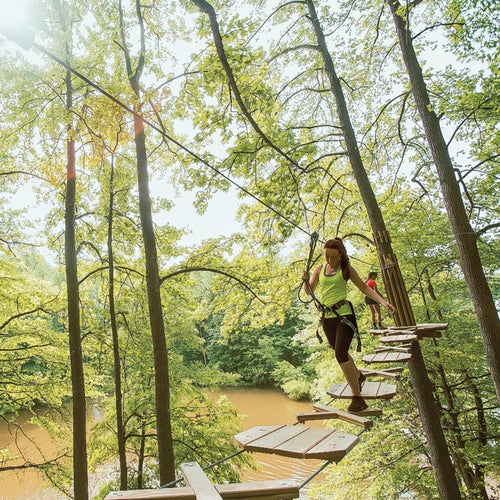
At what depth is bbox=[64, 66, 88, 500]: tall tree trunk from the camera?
6336 millimetres

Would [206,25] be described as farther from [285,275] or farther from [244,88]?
[285,275]

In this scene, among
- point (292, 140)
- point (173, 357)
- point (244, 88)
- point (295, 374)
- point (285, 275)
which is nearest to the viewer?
point (244, 88)

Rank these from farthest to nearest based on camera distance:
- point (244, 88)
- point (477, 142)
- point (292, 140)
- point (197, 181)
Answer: point (477, 142) < point (197, 181) < point (292, 140) < point (244, 88)

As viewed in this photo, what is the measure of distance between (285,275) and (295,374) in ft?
64.2

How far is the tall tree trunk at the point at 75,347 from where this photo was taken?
6.34 metres

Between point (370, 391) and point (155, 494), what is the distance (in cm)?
249

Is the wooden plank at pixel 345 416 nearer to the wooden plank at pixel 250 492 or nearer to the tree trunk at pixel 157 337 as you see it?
the wooden plank at pixel 250 492

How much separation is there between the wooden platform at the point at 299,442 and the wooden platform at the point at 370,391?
998 mm

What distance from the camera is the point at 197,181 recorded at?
244 inches

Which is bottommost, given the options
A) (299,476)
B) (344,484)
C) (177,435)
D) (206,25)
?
(299,476)

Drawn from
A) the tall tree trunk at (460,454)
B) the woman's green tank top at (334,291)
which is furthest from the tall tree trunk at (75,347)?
the tall tree trunk at (460,454)

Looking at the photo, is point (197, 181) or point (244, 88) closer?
point (244, 88)

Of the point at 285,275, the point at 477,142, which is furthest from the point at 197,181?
the point at 477,142

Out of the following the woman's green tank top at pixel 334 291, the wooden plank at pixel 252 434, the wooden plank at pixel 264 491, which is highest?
the woman's green tank top at pixel 334 291
